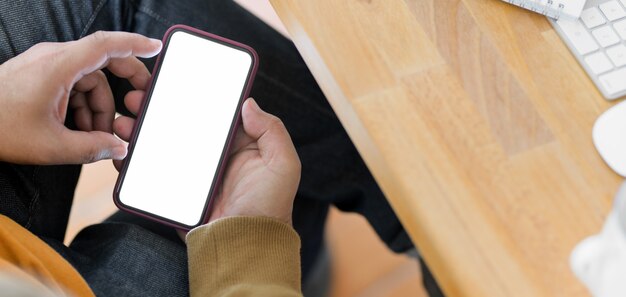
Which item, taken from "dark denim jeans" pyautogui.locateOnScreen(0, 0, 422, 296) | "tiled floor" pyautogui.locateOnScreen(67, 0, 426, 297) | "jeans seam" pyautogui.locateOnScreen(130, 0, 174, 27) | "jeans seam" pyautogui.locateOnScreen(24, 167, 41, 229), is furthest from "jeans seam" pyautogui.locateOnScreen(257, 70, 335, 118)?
"tiled floor" pyautogui.locateOnScreen(67, 0, 426, 297)

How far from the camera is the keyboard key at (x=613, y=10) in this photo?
507 millimetres

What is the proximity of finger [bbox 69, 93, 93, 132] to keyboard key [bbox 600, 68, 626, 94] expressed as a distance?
0.44 meters

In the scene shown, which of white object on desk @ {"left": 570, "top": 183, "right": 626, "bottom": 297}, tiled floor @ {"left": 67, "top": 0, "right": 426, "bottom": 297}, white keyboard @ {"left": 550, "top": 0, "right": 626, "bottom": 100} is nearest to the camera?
white object on desk @ {"left": 570, "top": 183, "right": 626, "bottom": 297}

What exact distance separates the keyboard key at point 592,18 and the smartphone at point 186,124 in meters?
0.28

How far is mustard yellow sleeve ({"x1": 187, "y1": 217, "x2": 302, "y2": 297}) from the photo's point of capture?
0.54 metres

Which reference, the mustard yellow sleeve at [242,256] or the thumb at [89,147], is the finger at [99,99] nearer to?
the thumb at [89,147]

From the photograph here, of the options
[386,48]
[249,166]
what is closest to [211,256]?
[249,166]

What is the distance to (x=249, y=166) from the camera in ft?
2.01

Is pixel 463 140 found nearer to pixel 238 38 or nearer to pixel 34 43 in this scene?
pixel 238 38

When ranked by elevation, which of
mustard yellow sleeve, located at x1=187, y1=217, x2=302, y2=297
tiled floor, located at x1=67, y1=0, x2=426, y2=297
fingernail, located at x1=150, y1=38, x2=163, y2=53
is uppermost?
fingernail, located at x1=150, y1=38, x2=163, y2=53

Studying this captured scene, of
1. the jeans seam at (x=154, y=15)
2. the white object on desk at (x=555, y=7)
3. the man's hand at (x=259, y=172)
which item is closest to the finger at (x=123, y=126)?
the man's hand at (x=259, y=172)

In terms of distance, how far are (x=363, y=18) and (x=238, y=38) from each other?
0.20 meters

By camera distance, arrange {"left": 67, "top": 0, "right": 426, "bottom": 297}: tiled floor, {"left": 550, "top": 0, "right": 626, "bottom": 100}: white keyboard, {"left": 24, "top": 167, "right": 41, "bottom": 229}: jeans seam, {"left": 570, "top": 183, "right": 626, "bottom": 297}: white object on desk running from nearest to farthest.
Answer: {"left": 570, "top": 183, "right": 626, "bottom": 297}: white object on desk
{"left": 550, "top": 0, "right": 626, "bottom": 100}: white keyboard
{"left": 24, "top": 167, "right": 41, "bottom": 229}: jeans seam
{"left": 67, "top": 0, "right": 426, "bottom": 297}: tiled floor

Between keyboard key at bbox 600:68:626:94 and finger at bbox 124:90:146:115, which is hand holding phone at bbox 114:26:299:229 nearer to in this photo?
finger at bbox 124:90:146:115
